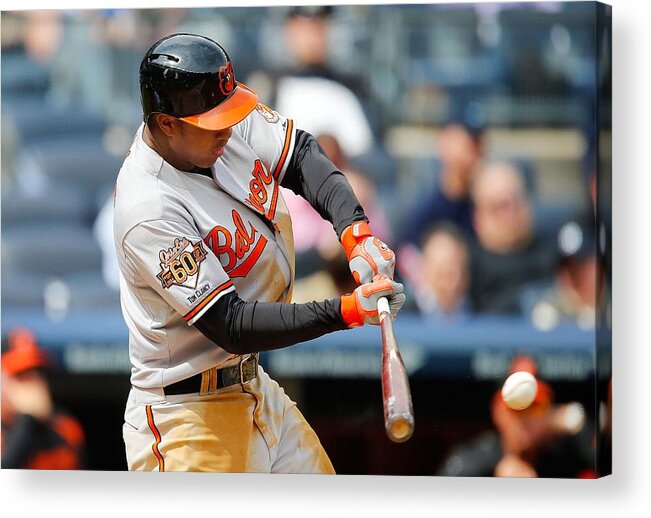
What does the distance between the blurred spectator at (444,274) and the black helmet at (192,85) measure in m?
1.44

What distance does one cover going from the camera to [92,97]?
543 centimetres

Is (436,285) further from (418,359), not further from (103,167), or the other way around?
(103,167)

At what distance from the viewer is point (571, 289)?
510 centimetres

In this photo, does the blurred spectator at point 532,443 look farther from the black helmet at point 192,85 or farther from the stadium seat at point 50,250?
the black helmet at point 192,85

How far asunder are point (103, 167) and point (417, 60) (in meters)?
1.34

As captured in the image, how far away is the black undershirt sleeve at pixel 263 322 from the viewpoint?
3.78 meters

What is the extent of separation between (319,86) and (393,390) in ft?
6.60

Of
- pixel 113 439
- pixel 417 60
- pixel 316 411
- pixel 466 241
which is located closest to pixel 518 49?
pixel 417 60

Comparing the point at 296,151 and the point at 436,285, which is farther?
the point at 436,285

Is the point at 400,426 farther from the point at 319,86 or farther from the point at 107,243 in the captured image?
the point at 107,243

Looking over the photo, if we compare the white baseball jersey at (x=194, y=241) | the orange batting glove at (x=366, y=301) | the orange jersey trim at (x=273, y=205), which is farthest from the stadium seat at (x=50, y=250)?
the orange batting glove at (x=366, y=301)

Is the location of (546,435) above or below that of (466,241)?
below

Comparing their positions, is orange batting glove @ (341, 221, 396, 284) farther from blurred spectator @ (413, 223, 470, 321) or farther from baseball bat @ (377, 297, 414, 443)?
blurred spectator @ (413, 223, 470, 321)

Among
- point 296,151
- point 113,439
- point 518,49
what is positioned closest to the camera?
point 296,151
